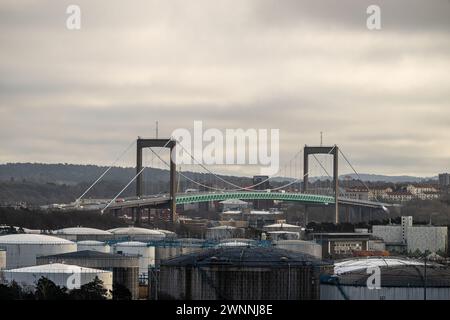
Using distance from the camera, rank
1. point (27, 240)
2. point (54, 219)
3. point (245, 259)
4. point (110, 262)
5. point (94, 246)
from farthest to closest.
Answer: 1. point (54, 219)
2. point (94, 246)
3. point (27, 240)
4. point (110, 262)
5. point (245, 259)

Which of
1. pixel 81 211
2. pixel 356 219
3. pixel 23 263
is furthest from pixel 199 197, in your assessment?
pixel 23 263

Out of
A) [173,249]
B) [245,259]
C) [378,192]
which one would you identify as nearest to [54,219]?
[173,249]

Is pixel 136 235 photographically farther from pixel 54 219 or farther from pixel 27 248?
pixel 27 248

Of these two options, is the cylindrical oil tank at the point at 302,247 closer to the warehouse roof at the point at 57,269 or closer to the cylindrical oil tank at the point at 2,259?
the cylindrical oil tank at the point at 2,259

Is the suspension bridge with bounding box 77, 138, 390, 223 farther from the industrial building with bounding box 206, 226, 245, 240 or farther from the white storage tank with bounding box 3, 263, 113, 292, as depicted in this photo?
the white storage tank with bounding box 3, 263, 113, 292

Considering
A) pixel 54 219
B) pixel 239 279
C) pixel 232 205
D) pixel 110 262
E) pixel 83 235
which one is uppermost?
pixel 232 205

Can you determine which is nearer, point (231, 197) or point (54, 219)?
point (54, 219)

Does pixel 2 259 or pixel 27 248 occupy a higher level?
pixel 27 248

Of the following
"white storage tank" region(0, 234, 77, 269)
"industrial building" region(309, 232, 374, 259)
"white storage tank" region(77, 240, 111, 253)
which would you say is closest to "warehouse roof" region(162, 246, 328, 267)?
"white storage tank" region(0, 234, 77, 269)
